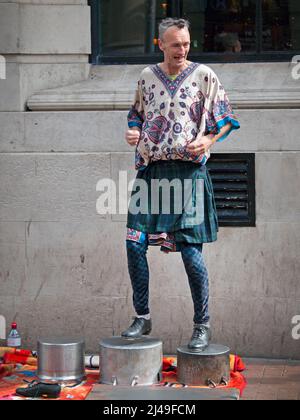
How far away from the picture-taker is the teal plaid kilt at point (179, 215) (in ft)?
23.0

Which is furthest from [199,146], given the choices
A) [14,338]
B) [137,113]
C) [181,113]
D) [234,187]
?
[14,338]

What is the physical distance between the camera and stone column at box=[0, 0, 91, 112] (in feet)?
27.2

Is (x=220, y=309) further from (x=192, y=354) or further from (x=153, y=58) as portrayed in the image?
(x=153, y=58)

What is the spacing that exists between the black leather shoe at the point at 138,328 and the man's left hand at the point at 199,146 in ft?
4.01

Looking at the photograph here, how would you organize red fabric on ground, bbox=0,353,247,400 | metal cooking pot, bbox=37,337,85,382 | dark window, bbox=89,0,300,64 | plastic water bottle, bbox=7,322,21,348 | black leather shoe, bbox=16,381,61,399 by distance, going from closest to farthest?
1. black leather shoe, bbox=16,381,61,399
2. red fabric on ground, bbox=0,353,247,400
3. metal cooking pot, bbox=37,337,85,382
4. plastic water bottle, bbox=7,322,21,348
5. dark window, bbox=89,0,300,64

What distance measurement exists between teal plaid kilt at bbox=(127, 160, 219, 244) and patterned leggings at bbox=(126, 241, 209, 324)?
92 millimetres

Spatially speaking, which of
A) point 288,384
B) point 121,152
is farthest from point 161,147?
point 288,384

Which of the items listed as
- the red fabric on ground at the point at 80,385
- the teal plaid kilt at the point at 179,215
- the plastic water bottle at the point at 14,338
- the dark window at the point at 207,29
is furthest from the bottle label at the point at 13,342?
the dark window at the point at 207,29

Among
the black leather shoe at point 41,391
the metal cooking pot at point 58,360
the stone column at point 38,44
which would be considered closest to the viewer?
the black leather shoe at point 41,391

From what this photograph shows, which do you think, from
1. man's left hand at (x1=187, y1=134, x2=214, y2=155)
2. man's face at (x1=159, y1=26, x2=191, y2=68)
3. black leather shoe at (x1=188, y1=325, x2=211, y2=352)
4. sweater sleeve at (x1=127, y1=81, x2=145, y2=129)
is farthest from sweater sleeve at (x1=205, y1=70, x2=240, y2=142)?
black leather shoe at (x1=188, y1=325, x2=211, y2=352)

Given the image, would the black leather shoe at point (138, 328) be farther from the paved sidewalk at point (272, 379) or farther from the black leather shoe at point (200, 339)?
the paved sidewalk at point (272, 379)

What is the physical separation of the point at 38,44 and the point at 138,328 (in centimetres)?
251

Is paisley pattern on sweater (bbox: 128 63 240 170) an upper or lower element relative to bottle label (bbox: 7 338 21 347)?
upper

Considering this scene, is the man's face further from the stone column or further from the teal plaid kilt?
the stone column
